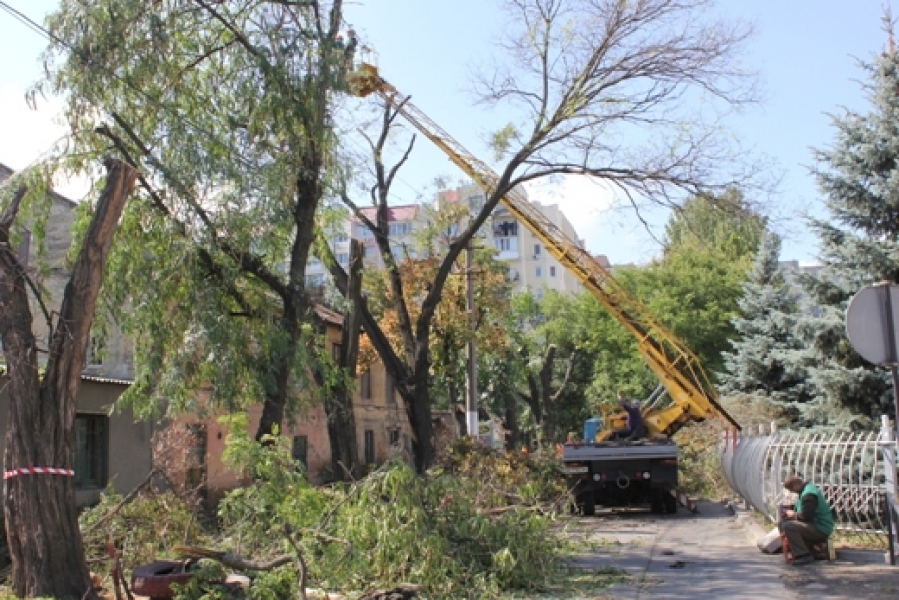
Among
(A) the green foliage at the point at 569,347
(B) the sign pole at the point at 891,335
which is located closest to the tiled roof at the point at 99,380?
(B) the sign pole at the point at 891,335

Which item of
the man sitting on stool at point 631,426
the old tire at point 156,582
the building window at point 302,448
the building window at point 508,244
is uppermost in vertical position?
the building window at point 508,244

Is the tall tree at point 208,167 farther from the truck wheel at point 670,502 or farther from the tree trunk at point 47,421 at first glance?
the truck wheel at point 670,502

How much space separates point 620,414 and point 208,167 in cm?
1195

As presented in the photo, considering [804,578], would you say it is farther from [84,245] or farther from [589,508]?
[589,508]

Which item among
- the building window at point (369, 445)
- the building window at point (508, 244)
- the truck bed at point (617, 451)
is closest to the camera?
the truck bed at point (617, 451)

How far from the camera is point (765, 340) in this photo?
26.4 meters

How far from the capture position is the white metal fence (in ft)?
34.3

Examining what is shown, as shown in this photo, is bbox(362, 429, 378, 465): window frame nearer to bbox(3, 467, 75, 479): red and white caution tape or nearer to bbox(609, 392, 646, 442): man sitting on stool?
bbox(609, 392, 646, 442): man sitting on stool

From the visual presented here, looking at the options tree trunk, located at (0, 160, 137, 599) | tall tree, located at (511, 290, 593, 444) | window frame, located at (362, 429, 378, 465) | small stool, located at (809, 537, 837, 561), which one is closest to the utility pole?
window frame, located at (362, 429, 378, 465)

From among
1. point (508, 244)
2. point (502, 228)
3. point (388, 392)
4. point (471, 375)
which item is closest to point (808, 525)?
point (471, 375)

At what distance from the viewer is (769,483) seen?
13.7 metres

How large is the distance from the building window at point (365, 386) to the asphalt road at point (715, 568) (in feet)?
67.5

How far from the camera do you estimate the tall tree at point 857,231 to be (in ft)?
49.9

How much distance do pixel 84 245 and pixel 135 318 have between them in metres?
4.24
